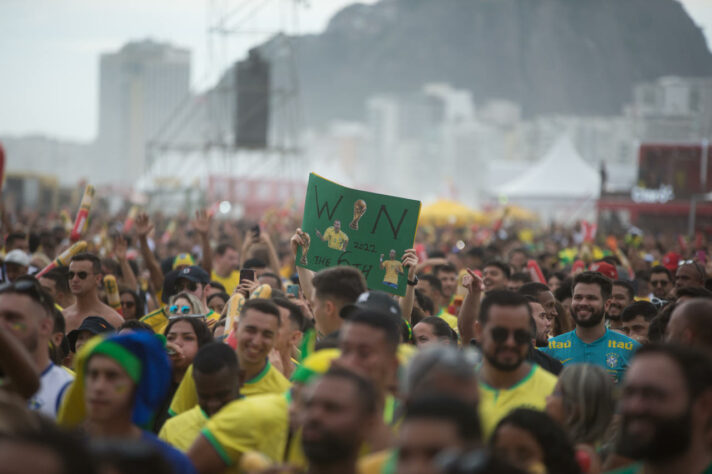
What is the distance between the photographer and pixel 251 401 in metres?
4.04

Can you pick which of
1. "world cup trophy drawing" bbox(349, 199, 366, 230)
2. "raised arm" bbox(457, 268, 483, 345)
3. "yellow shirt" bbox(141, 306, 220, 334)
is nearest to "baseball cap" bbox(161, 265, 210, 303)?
"yellow shirt" bbox(141, 306, 220, 334)

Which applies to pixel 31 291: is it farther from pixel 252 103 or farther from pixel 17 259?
pixel 252 103

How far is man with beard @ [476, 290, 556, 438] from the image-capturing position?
14.4 ft

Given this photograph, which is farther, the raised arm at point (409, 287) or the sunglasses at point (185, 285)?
the sunglasses at point (185, 285)

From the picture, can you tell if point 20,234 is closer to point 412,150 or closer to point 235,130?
point 235,130

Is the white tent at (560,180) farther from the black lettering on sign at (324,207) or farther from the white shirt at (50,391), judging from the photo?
the white shirt at (50,391)

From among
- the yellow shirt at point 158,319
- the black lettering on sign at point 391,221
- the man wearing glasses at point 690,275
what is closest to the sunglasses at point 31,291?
the yellow shirt at point 158,319

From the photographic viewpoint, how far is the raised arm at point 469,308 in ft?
21.0

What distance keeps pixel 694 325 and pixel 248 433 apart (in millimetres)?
2123

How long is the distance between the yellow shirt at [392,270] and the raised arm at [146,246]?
342 cm

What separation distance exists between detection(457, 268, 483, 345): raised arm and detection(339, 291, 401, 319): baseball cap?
5.16ft

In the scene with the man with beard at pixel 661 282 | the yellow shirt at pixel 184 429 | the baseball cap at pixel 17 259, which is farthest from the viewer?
the man with beard at pixel 661 282

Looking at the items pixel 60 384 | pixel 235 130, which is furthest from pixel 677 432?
pixel 235 130

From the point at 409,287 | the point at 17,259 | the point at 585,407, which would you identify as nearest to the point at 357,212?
the point at 409,287
